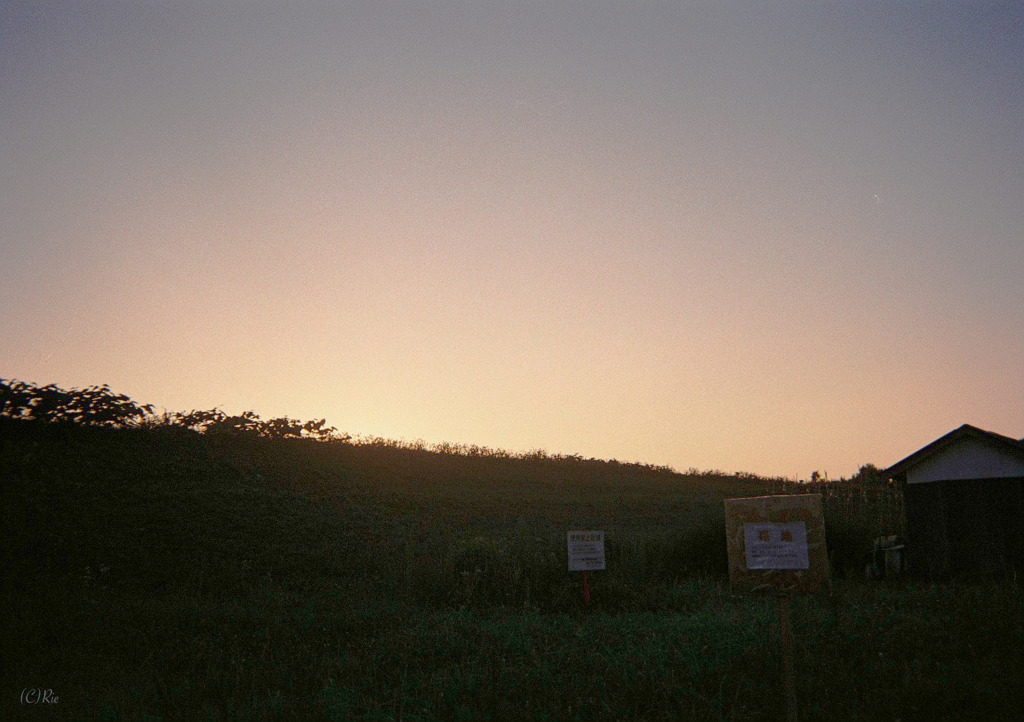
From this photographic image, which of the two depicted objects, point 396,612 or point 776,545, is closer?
point 776,545

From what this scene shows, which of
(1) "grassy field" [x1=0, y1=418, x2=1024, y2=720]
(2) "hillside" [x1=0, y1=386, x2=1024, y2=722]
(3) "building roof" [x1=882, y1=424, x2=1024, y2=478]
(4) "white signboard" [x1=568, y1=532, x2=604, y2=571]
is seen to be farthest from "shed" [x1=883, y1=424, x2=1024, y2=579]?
(4) "white signboard" [x1=568, y1=532, x2=604, y2=571]

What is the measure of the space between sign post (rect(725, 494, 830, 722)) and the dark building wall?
11.0 meters

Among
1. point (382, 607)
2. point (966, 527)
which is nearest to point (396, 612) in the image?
point (382, 607)

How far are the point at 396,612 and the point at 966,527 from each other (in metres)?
13.2

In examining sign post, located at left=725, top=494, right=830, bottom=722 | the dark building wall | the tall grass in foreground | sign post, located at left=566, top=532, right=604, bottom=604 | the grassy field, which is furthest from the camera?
the dark building wall

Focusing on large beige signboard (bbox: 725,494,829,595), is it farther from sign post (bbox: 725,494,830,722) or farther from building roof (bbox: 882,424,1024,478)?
building roof (bbox: 882,424,1024,478)

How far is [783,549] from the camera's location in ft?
23.4

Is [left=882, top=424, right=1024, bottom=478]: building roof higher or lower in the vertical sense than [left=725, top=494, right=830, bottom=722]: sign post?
higher

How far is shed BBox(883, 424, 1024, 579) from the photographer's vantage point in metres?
15.0

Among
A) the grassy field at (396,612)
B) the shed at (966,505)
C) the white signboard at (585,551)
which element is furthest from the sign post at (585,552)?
the shed at (966,505)

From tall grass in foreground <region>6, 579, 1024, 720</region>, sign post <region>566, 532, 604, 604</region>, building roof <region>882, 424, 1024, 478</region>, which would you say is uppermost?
building roof <region>882, 424, 1024, 478</region>

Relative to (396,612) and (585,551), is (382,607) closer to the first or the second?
(396,612)

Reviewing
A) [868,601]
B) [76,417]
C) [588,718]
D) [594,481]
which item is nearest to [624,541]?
[868,601]

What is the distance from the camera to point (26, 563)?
16.0 m
